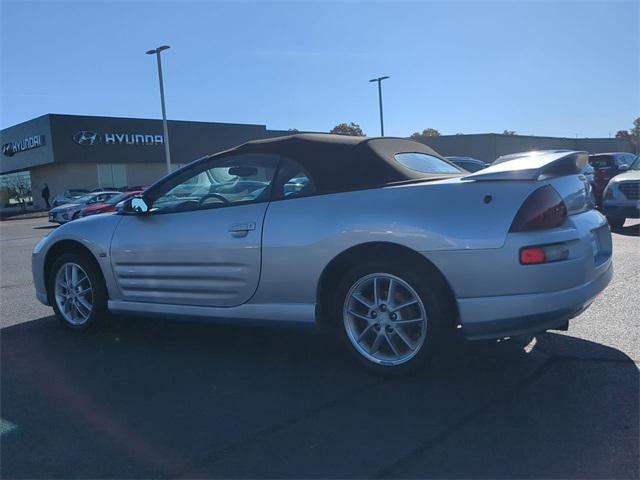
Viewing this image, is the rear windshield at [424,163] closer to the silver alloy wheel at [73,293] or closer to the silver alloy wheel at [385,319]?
the silver alloy wheel at [385,319]

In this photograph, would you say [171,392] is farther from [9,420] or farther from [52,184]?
[52,184]

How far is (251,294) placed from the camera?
428 centimetres

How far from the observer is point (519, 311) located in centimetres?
346

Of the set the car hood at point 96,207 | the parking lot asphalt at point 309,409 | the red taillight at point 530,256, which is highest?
the car hood at point 96,207

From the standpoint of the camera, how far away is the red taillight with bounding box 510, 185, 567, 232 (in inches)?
136

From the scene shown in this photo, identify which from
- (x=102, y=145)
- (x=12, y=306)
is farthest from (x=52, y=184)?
(x=12, y=306)

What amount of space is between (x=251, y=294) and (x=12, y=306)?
3.82 metres

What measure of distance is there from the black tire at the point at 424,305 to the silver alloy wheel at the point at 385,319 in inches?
1.0

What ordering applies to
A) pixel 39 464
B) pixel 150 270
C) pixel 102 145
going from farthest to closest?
1. pixel 102 145
2. pixel 150 270
3. pixel 39 464

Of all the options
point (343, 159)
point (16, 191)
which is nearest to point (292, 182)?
point (343, 159)

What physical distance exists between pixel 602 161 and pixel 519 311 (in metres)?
16.5

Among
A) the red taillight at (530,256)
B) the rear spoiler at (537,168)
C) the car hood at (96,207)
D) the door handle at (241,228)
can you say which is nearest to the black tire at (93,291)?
the door handle at (241,228)

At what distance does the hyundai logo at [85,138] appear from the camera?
124ft

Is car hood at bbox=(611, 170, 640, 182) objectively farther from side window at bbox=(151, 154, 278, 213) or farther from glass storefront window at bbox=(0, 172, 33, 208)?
glass storefront window at bbox=(0, 172, 33, 208)
